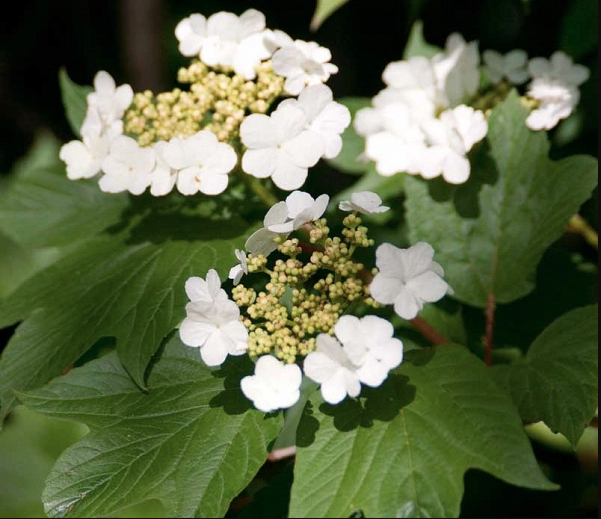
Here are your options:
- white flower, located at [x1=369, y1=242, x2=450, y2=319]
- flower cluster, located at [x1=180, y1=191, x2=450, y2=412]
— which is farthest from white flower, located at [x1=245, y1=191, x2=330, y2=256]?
white flower, located at [x1=369, y1=242, x2=450, y2=319]

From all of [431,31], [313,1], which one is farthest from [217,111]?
[313,1]

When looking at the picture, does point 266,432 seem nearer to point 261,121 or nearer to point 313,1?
point 261,121

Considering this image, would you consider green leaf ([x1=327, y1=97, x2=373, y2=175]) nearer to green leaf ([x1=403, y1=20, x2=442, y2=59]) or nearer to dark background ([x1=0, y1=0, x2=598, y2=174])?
green leaf ([x1=403, y1=20, x2=442, y2=59])

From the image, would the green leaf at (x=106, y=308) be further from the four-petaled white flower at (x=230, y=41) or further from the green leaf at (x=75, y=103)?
the green leaf at (x=75, y=103)

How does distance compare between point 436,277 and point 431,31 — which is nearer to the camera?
point 436,277

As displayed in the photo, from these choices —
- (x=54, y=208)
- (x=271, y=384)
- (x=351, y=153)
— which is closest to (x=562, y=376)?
(x=271, y=384)
